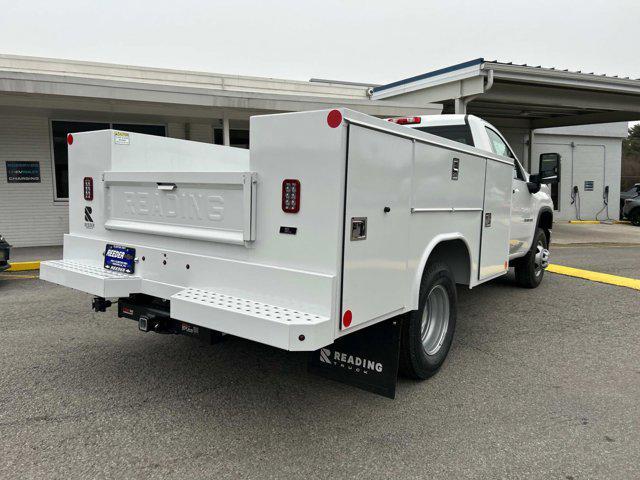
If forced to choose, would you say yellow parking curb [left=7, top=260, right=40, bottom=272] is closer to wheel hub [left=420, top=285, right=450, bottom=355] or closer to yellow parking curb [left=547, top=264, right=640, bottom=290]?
wheel hub [left=420, top=285, right=450, bottom=355]

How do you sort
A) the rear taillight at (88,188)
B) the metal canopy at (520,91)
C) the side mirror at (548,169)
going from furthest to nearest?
the metal canopy at (520,91), the side mirror at (548,169), the rear taillight at (88,188)

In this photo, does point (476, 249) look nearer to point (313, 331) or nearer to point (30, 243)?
point (313, 331)

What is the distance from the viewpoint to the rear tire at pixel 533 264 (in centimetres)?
719

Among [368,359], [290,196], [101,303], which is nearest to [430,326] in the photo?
[368,359]

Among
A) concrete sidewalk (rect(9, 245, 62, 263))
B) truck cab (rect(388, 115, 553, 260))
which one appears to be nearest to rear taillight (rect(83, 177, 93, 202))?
truck cab (rect(388, 115, 553, 260))

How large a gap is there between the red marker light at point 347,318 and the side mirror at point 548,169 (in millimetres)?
4519

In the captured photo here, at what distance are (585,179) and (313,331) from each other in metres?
23.4

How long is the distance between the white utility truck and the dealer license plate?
0.01 m

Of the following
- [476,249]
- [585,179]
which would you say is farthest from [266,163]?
[585,179]

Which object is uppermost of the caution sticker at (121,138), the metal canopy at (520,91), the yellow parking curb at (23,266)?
the metal canopy at (520,91)

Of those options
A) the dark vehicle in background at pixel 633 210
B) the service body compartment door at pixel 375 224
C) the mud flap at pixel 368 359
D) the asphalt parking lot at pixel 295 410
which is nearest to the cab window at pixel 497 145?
the asphalt parking lot at pixel 295 410

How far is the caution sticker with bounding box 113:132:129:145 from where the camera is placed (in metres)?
4.03

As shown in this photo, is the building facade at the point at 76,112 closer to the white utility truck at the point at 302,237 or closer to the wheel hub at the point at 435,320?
the white utility truck at the point at 302,237

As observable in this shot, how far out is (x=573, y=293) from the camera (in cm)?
742
